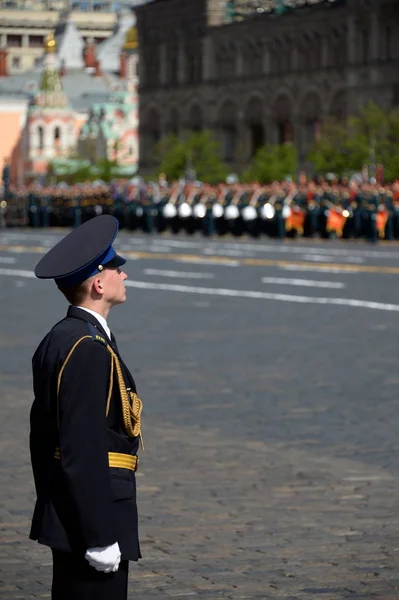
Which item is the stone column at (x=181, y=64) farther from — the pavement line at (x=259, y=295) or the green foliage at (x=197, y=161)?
the pavement line at (x=259, y=295)

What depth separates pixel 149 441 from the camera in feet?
37.3

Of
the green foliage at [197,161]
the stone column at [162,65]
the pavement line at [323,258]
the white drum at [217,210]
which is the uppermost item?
the stone column at [162,65]

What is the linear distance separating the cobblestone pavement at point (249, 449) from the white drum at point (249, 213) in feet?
91.6

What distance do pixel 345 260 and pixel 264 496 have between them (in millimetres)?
28469

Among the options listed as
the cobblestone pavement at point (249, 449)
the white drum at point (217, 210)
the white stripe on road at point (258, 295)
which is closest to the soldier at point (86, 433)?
the cobblestone pavement at point (249, 449)

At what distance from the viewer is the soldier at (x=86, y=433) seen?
4.89 m

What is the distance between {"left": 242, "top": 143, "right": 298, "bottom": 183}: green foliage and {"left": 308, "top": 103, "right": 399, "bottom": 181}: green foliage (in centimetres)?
705

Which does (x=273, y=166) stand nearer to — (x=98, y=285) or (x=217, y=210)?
(x=217, y=210)

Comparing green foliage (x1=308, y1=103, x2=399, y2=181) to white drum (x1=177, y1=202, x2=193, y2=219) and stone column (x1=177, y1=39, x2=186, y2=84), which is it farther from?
stone column (x1=177, y1=39, x2=186, y2=84)

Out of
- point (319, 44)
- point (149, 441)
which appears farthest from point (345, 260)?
point (319, 44)

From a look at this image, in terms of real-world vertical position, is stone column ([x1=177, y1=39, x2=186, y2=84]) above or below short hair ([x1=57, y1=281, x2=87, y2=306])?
below

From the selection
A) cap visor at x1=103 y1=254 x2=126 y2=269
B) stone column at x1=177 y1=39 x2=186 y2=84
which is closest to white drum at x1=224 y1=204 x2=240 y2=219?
cap visor at x1=103 y1=254 x2=126 y2=269

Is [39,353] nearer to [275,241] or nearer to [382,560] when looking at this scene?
[382,560]

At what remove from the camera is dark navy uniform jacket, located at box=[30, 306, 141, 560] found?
4.89 m
